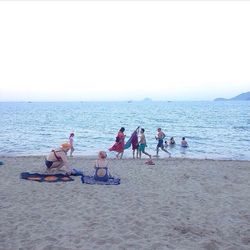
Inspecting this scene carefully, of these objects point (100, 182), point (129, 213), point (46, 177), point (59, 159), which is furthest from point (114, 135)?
point (129, 213)

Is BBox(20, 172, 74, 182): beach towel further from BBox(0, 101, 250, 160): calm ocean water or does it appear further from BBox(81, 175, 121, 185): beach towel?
BBox(0, 101, 250, 160): calm ocean water

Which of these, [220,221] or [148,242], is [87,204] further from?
[220,221]

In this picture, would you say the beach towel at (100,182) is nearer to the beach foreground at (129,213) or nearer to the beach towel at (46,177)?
the beach foreground at (129,213)

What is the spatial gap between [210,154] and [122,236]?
1733cm

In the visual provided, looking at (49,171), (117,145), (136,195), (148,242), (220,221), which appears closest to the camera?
(148,242)

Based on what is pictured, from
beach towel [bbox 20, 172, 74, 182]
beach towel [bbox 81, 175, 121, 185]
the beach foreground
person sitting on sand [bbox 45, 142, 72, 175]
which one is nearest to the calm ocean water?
person sitting on sand [bbox 45, 142, 72, 175]

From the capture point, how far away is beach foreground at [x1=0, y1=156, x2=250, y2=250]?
583 centimetres

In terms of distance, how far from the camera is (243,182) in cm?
1091

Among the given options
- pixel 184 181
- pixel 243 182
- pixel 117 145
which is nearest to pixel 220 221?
pixel 184 181

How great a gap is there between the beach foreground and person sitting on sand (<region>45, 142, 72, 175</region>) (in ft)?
3.39

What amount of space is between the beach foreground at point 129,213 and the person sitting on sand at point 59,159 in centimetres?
103

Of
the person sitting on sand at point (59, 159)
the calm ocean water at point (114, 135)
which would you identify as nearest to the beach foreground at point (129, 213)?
the person sitting on sand at point (59, 159)

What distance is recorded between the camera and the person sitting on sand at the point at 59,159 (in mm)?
10734

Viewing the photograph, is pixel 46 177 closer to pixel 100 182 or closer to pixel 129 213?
pixel 100 182
